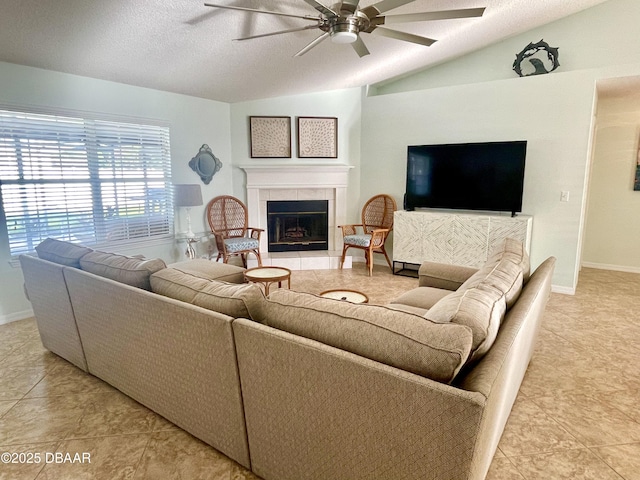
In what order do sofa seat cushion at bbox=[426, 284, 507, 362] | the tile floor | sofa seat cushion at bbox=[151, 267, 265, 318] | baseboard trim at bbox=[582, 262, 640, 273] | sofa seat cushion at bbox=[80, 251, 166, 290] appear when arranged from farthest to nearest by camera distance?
baseboard trim at bbox=[582, 262, 640, 273], sofa seat cushion at bbox=[80, 251, 166, 290], the tile floor, sofa seat cushion at bbox=[151, 267, 265, 318], sofa seat cushion at bbox=[426, 284, 507, 362]

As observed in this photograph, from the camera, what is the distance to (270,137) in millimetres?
5387

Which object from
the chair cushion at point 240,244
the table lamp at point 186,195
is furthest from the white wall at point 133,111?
the chair cushion at point 240,244

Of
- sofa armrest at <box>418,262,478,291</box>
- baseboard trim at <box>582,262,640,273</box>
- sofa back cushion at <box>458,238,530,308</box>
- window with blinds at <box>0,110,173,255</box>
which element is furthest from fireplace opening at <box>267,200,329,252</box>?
baseboard trim at <box>582,262,640,273</box>

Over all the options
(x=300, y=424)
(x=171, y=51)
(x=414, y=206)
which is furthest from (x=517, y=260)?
(x=171, y=51)

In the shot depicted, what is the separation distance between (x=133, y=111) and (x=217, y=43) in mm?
1602

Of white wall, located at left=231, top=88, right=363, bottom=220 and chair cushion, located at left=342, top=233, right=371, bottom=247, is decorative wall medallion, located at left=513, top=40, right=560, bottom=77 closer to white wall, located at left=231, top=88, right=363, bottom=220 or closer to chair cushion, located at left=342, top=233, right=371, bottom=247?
white wall, located at left=231, top=88, right=363, bottom=220

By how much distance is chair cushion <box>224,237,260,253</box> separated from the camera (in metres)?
4.80

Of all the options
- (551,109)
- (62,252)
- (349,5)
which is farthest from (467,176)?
(62,252)

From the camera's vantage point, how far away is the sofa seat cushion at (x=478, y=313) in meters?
1.24

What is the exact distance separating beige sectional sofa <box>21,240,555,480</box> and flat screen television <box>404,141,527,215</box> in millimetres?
2428

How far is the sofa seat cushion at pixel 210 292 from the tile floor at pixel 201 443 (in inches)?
29.0

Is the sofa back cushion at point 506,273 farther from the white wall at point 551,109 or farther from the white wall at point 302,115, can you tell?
the white wall at point 302,115

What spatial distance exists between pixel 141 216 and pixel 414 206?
3.48 meters

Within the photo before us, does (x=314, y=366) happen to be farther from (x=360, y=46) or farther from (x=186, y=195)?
(x=186, y=195)
